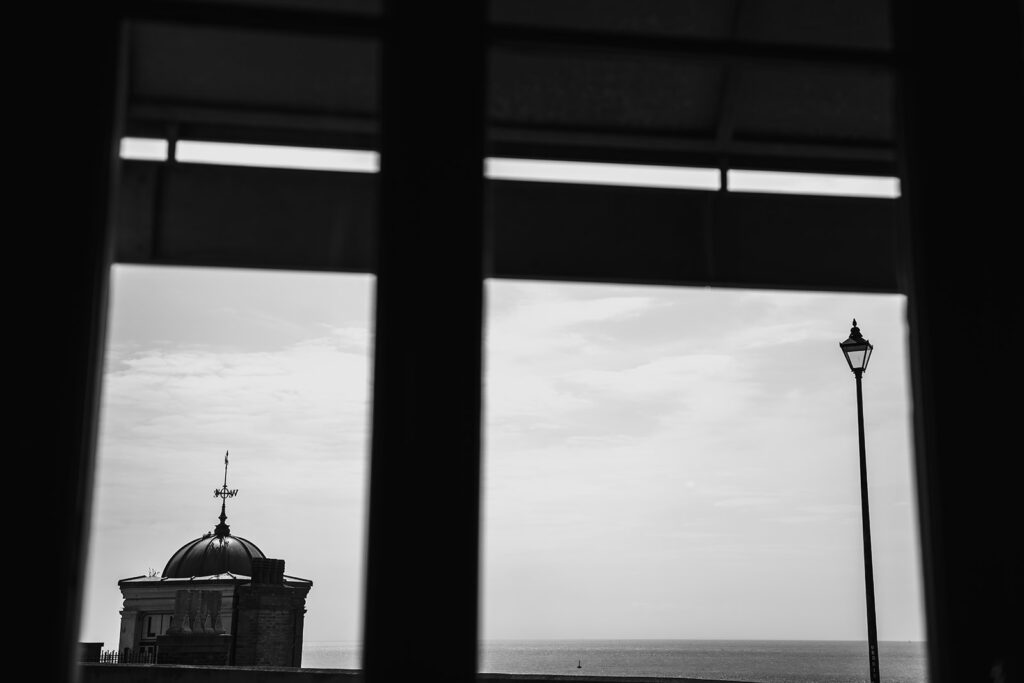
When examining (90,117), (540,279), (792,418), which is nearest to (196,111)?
(90,117)

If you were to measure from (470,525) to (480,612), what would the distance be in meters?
0.30

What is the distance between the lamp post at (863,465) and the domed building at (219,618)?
2632 centimetres

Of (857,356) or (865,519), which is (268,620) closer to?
(865,519)

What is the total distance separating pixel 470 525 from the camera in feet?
12.5

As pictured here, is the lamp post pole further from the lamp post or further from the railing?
the railing

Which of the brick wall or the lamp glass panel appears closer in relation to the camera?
the lamp glass panel

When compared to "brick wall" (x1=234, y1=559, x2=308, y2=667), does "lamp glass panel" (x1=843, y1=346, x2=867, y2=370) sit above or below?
above

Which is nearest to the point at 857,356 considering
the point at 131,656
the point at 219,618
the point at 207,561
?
the point at 219,618

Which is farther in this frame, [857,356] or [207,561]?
[207,561]

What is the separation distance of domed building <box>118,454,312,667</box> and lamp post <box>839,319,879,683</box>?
26.3m

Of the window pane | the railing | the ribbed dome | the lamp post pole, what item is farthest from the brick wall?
the window pane

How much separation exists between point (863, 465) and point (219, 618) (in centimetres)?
3202

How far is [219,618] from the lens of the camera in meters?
40.1

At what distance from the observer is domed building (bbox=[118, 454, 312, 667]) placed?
3603 cm
